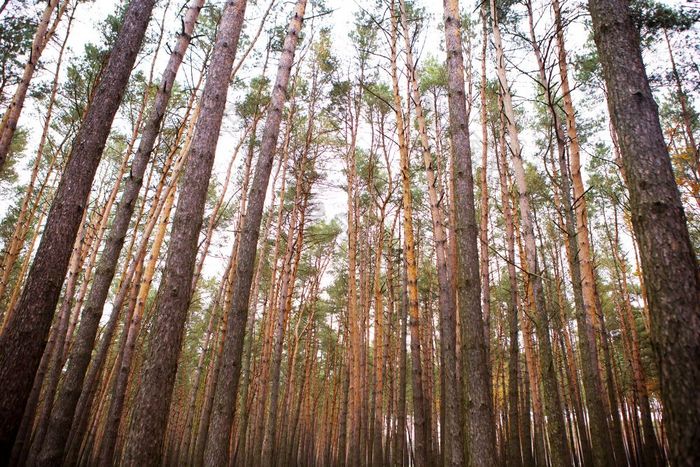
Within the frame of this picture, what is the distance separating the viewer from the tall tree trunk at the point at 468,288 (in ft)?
11.6

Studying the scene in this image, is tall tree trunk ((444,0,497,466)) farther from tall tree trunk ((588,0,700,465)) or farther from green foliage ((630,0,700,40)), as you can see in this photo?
green foliage ((630,0,700,40))

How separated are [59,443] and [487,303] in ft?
26.3

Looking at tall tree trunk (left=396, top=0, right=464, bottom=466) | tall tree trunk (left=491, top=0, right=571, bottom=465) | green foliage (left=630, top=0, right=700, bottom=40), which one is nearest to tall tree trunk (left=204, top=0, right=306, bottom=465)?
tall tree trunk (left=396, top=0, right=464, bottom=466)

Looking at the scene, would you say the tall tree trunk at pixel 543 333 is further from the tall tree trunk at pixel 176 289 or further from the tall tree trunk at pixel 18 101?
the tall tree trunk at pixel 18 101

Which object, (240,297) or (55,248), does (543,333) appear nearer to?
(240,297)

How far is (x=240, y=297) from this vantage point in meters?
4.21

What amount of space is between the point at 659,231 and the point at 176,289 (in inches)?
135

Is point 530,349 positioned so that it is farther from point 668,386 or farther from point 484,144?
point 668,386

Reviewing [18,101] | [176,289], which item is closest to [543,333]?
[176,289]

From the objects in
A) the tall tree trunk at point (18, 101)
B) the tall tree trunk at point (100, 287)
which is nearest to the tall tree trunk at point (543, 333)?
the tall tree trunk at point (100, 287)

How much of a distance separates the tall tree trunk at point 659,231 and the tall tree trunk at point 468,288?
189 cm

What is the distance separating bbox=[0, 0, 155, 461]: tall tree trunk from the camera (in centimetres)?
295

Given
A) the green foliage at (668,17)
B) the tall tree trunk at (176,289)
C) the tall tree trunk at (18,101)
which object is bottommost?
the tall tree trunk at (176,289)

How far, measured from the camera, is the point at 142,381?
288 centimetres
